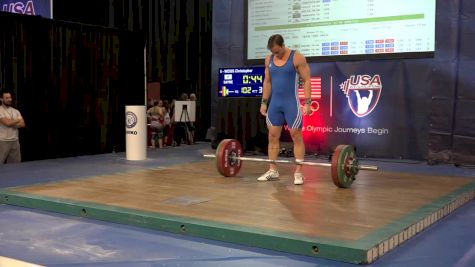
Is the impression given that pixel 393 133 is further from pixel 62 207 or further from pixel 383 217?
pixel 62 207

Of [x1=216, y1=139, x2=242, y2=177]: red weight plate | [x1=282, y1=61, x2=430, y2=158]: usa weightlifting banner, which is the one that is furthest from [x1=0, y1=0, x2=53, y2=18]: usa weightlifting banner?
[x1=216, y1=139, x2=242, y2=177]: red weight plate

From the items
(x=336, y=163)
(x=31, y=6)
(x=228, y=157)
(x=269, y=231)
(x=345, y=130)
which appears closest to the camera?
(x=269, y=231)

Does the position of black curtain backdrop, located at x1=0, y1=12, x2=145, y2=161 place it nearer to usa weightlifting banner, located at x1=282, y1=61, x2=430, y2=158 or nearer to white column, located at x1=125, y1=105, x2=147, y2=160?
white column, located at x1=125, y1=105, x2=147, y2=160

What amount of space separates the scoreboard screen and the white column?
57.4 inches

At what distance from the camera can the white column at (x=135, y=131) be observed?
24.0 feet

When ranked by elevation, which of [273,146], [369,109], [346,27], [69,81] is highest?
[346,27]

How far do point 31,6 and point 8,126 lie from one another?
358 cm

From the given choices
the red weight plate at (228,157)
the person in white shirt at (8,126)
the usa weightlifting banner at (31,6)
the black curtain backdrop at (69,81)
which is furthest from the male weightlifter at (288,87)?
the usa weightlifting banner at (31,6)

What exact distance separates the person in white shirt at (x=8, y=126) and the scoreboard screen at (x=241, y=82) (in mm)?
3002

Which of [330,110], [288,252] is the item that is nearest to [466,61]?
[330,110]

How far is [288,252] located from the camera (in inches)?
111

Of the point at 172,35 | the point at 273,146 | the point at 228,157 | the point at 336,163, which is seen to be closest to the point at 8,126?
the point at 228,157

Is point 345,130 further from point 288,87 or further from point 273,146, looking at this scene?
point 288,87

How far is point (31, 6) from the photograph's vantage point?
9336 millimetres
